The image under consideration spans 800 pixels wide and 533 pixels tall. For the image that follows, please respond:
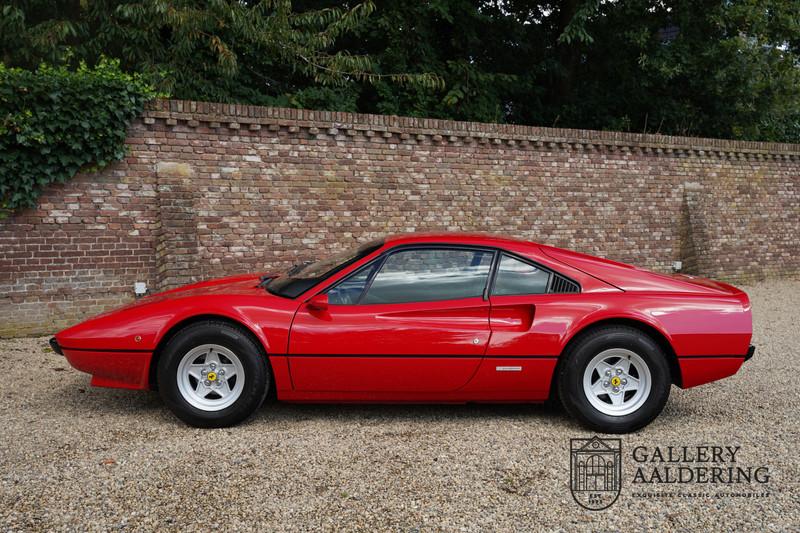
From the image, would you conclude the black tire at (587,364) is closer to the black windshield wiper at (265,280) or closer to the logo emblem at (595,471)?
the logo emblem at (595,471)

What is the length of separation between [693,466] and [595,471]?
60cm

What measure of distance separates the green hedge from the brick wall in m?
0.20

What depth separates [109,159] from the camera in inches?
279

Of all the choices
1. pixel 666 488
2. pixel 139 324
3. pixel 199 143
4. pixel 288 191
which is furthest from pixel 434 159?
pixel 666 488

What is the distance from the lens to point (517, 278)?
3.80 meters

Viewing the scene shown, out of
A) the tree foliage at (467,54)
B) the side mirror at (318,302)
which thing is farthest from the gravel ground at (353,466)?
the tree foliage at (467,54)

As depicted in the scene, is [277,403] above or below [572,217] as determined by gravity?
below

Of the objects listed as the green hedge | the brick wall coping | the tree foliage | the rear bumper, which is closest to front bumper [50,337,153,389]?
the rear bumper

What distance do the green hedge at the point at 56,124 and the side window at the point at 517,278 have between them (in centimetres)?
555

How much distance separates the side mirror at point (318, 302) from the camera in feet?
11.9

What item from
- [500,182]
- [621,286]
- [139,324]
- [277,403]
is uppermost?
[500,182]

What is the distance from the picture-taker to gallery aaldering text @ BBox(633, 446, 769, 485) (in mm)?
3062

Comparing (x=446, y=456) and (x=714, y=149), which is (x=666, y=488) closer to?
(x=446, y=456)

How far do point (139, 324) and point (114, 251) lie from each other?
13.7 feet
